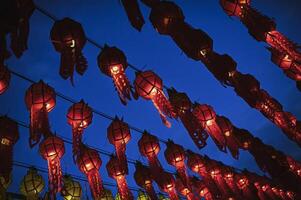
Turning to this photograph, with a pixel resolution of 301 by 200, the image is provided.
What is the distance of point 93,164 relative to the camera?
22.6 ft

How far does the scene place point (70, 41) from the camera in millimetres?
5477

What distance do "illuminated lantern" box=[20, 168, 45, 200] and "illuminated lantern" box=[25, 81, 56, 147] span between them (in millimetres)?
2156

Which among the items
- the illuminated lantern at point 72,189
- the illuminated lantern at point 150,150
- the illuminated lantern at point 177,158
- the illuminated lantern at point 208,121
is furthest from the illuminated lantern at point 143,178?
the illuminated lantern at point 208,121

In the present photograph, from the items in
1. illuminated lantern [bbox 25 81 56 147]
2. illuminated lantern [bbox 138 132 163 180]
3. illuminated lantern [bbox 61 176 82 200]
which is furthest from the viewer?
illuminated lantern [bbox 61 176 82 200]

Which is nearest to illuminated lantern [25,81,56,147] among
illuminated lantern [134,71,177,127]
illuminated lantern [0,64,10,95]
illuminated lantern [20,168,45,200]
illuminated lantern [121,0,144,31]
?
illuminated lantern [0,64,10,95]

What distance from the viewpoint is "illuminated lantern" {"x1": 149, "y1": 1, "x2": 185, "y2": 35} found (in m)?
6.12

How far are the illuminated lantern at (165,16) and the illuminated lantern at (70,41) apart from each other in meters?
1.53

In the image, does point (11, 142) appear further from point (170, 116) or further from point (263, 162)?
point (263, 162)

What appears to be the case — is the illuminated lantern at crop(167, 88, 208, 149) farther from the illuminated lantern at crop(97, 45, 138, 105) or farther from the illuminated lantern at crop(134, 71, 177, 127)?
the illuminated lantern at crop(97, 45, 138, 105)

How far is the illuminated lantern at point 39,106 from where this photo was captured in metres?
5.03

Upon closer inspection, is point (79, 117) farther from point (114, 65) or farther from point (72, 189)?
point (72, 189)

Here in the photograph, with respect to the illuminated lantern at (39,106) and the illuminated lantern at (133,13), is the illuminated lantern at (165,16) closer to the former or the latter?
the illuminated lantern at (133,13)

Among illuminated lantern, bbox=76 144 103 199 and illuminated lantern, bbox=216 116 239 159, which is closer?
illuminated lantern, bbox=76 144 103 199

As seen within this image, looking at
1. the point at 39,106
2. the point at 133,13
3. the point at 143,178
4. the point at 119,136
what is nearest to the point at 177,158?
the point at 143,178
